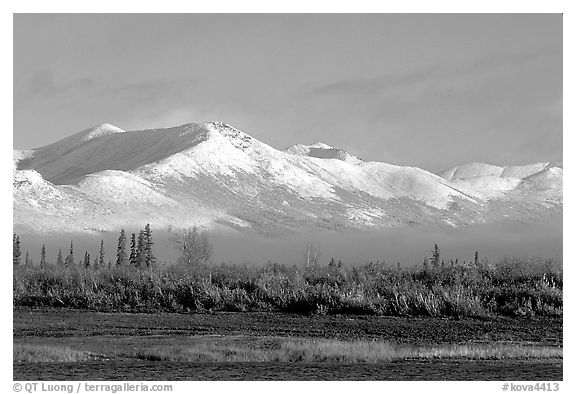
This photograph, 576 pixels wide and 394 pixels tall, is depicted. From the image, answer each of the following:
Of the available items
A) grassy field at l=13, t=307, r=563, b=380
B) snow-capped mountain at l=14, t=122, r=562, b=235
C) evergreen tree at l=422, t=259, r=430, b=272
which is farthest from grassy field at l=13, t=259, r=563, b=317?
snow-capped mountain at l=14, t=122, r=562, b=235

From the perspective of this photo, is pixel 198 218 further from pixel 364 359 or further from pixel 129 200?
pixel 364 359

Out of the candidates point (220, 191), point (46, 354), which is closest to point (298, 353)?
point (46, 354)

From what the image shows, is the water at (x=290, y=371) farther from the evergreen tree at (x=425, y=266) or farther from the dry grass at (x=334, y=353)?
the evergreen tree at (x=425, y=266)

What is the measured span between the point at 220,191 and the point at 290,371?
134 m

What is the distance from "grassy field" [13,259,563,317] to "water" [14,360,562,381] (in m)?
9.17

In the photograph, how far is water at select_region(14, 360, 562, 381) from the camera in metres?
15.7

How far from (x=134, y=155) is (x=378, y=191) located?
5206cm

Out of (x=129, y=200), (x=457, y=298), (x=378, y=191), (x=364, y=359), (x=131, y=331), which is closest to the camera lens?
(x=364, y=359)

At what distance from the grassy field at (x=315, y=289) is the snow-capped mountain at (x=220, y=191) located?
67.0 m

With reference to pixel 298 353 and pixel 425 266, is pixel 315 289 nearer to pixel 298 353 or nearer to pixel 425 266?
pixel 425 266

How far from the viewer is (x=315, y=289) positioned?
94.7 feet
